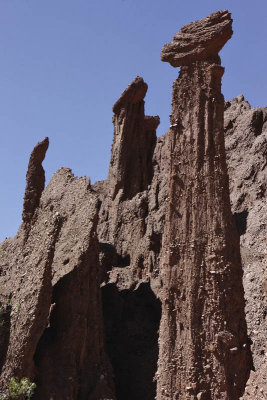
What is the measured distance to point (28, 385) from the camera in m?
17.0

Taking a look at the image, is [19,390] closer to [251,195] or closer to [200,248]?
[200,248]

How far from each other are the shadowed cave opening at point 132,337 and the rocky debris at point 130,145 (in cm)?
711

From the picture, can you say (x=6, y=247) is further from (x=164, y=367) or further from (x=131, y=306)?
(x=164, y=367)

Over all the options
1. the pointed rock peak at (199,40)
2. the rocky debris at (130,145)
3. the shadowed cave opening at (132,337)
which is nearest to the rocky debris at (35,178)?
the rocky debris at (130,145)

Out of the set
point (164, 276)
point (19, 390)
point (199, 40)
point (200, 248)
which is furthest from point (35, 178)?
point (200, 248)

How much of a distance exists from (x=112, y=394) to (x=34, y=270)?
4.15 meters

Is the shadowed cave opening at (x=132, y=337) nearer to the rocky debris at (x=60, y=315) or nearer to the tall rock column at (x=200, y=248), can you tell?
the rocky debris at (x=60, y=315)

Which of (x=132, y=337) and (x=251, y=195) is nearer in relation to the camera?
(x=132, y=337)

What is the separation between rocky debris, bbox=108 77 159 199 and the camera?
28.6m

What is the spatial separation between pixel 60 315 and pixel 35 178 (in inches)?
336

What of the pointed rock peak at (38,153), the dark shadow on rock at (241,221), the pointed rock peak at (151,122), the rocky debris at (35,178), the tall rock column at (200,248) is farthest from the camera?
the pointed rock peak at (151,122)

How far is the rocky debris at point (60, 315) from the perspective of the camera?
17.5 meters

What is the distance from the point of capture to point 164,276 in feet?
53.5

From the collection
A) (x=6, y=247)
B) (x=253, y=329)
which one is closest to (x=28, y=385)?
(x=253, y=329)
